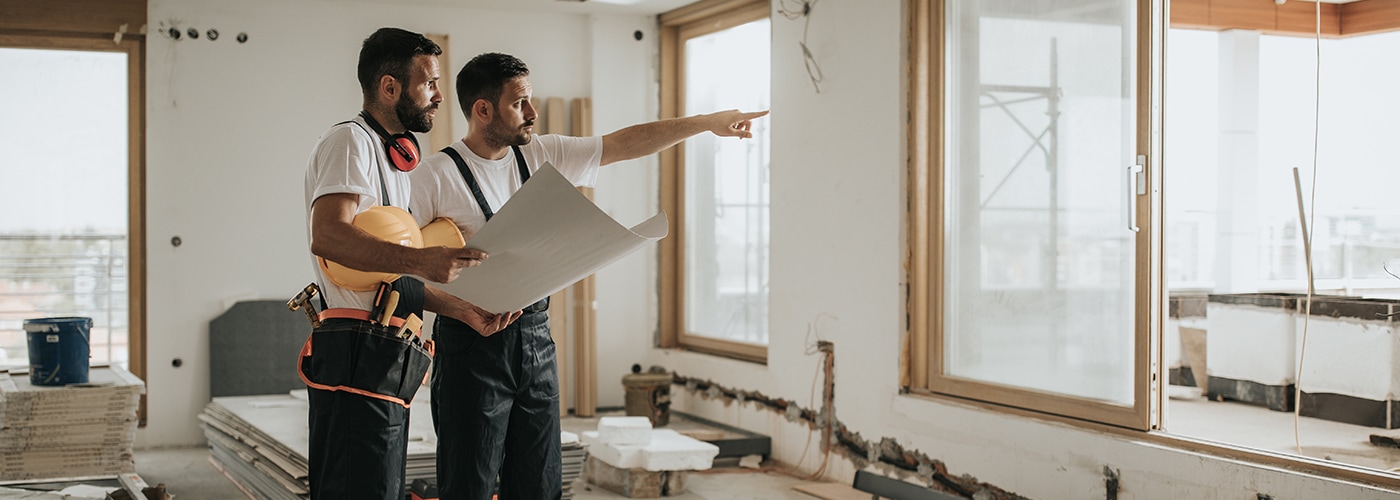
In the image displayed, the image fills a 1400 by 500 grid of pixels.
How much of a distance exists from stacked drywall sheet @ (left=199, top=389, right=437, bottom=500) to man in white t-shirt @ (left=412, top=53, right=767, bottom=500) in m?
1.73

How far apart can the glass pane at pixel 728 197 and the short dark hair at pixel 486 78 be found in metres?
Answer: 3.47

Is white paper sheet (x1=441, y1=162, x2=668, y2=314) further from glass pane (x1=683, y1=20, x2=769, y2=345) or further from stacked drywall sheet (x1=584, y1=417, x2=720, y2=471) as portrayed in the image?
glass pane (x1=683, y1=20, x2=769, y2=345)

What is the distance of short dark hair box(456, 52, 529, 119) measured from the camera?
7.91 feet

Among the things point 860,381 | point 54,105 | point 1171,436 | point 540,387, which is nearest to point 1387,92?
point 1171,436

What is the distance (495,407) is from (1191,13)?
18.2 feet

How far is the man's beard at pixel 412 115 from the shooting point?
220 centimetres

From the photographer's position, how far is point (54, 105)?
5.89 meters

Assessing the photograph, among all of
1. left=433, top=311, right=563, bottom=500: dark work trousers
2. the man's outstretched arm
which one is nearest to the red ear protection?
left=433, top=311, right=563, bottom=500: dark work trousers

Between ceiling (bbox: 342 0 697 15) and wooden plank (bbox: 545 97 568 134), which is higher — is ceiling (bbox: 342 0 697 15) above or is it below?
above

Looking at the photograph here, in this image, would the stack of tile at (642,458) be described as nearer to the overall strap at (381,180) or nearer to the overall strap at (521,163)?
the overall strap at (521,163)

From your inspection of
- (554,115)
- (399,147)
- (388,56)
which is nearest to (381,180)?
(399,147)

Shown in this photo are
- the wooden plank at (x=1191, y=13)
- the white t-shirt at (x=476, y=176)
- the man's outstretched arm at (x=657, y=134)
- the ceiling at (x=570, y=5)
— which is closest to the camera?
the white t-shirt at (x=476, y=176)

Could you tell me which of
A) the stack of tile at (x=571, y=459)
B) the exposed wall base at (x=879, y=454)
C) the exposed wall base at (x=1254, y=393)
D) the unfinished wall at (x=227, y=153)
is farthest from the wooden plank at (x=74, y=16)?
the exposed wall base at (x=1254, y=393)

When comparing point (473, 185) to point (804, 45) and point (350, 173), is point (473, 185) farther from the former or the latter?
point (804, 45)
